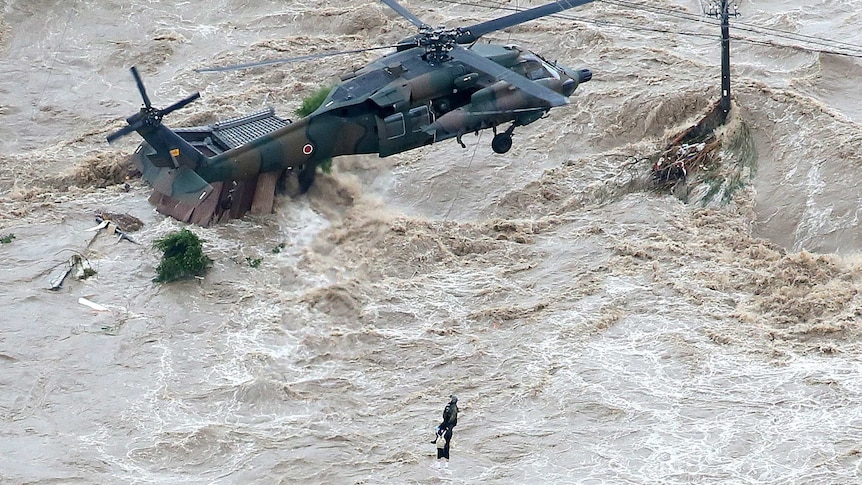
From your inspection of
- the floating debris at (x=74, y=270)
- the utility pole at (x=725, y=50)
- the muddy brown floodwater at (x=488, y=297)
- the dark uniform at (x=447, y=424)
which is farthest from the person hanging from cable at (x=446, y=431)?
the utility pole at (x=725, y=50)

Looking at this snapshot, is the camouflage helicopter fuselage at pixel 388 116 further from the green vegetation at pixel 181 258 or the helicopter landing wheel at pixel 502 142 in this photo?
Result: the green vegetation at pixel 181 258

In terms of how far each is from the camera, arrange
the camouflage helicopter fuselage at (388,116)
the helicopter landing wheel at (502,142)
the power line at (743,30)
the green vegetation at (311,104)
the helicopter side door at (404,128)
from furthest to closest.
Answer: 1. the power line at (743,30)
2. the green vegetation at (311,104)
3. the helicopter landing wheel at (502,142)
4. the helicopter side door at (404,128)
5. the camouflage helicopter fuselage at (388,116)

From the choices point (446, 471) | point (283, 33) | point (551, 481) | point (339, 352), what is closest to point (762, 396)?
point (551, 481)

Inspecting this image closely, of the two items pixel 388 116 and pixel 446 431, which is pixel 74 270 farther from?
pixel 446 431

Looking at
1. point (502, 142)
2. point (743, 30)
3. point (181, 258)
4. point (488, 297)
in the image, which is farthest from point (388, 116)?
point (743, 30)

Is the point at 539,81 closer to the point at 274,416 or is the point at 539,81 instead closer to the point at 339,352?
the point at 339,352

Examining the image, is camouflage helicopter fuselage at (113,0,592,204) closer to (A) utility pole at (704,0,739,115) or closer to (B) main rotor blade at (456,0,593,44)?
(B) main rotor blade at (456,0,593,44)
